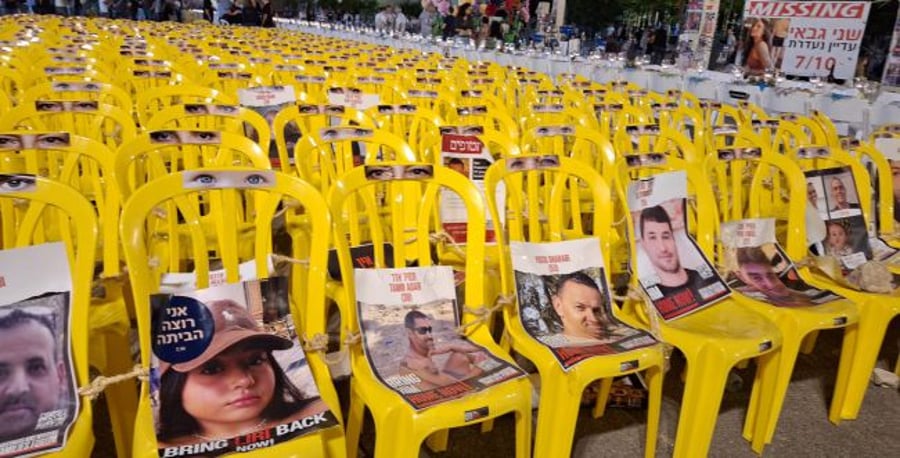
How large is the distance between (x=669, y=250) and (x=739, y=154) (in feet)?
1.91

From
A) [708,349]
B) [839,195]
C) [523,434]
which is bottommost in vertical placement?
[523,434]

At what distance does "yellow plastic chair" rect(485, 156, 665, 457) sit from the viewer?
5.87 ft

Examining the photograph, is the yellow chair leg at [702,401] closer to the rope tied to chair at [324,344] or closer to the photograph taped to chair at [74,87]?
the rope tied to chair at [324,344]

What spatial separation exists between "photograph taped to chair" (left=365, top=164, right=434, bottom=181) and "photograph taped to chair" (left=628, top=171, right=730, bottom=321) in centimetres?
81

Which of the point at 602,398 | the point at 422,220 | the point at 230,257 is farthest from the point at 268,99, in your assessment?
the point at 602,398

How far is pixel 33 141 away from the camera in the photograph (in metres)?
1.90

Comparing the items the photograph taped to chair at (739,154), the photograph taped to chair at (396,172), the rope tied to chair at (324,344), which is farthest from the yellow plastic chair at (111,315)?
the photograph taped to chair at (739,154)

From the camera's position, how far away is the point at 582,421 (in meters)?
2.45

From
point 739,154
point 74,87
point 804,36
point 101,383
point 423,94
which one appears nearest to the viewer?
point 101,383

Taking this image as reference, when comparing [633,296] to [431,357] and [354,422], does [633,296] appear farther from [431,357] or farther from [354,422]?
[354,422]

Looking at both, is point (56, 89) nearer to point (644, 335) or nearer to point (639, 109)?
point (644, 335)

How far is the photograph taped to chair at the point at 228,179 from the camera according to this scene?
166cm

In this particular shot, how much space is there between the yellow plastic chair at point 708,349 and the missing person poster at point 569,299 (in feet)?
0.42

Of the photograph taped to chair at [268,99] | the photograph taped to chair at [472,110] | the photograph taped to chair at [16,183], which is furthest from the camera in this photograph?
the photograph taped to chair at [268,99]
